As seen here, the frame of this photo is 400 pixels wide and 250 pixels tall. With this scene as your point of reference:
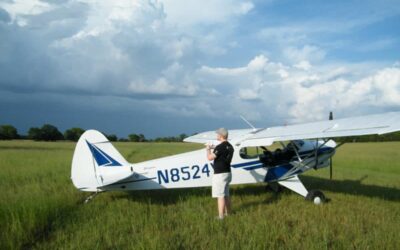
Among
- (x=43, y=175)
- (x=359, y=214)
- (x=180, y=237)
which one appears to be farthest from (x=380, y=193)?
(x=43, y=175)

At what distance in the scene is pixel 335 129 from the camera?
8.50 meters

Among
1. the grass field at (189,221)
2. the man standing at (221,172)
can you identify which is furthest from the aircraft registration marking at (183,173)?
the man standing at (221,172)

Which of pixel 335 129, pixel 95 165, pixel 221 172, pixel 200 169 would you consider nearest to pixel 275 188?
pixel 200 169

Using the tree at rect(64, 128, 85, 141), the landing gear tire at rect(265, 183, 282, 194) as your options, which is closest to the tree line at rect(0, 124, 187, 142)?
the tree at rect(64, 128, 85, 141)

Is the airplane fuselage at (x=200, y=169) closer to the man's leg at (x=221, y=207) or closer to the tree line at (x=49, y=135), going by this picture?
the man's leg at (x=221, y=207)

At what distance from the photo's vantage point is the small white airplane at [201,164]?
8.34 metres

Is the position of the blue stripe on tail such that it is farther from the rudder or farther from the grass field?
the grass field

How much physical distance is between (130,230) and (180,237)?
94 cm

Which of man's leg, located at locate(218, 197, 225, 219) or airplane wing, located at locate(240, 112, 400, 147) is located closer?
man's leg, located at locate(218, 197, 225, 219)

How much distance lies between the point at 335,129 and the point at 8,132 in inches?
3496

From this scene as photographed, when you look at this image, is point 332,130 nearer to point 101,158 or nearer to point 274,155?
point 274,155

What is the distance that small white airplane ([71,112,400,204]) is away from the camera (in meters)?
8.34

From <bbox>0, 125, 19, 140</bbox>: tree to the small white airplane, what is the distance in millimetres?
81437

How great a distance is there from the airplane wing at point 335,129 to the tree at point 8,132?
3262 inches
